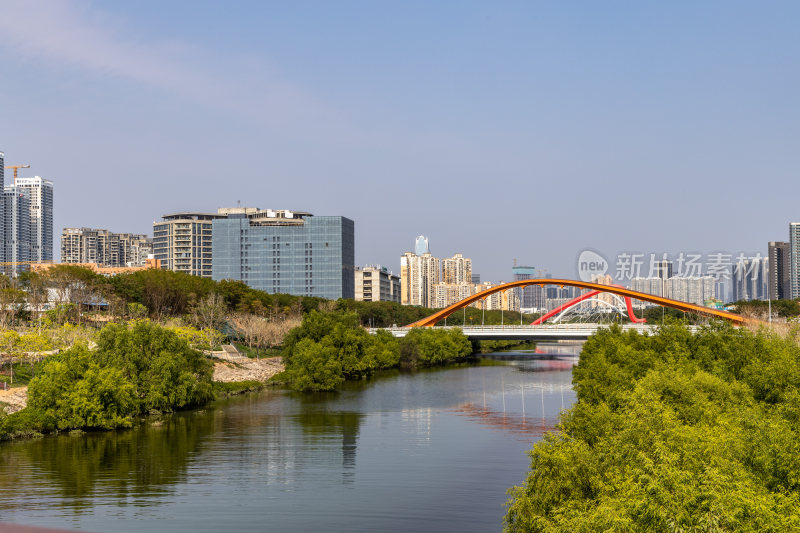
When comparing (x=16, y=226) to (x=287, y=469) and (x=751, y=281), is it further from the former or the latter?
(x=287, y=469)

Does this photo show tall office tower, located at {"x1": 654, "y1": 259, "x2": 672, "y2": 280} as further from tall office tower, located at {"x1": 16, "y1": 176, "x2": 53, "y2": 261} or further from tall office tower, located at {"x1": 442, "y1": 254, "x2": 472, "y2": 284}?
tall office tower, located at {"x1": 16, "y1": 176, "x2": 53, "y2": 261}

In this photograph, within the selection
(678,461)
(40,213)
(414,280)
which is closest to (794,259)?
(414,280)

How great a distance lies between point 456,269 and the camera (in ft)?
616

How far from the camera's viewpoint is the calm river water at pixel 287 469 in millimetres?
15648

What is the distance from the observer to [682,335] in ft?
89.9

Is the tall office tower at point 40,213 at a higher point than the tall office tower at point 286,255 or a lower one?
higher

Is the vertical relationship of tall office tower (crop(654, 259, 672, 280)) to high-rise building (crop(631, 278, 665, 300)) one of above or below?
above

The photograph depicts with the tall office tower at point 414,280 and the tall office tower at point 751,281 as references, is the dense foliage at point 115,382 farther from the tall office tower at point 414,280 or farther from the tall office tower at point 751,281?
the tall office tower at point 414,280

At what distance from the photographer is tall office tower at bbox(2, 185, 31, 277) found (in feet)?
411

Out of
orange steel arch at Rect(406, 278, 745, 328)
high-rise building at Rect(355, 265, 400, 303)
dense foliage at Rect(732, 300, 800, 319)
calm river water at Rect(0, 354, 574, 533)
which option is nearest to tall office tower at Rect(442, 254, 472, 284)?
high-rise building at Rect(355, 265, 400, 303)

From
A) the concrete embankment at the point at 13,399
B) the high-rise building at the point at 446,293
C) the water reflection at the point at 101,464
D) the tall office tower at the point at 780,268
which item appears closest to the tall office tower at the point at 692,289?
the tall office tower at the point at 780,268

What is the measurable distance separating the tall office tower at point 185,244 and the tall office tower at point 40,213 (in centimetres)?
3775

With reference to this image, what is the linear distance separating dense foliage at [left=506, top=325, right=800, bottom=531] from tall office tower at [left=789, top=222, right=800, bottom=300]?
74.5 metres

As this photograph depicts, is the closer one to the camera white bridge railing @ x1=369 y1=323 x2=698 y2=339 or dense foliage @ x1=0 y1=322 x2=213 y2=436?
dense foliage @ x1=0 y1=322 x2=213 y2=436
